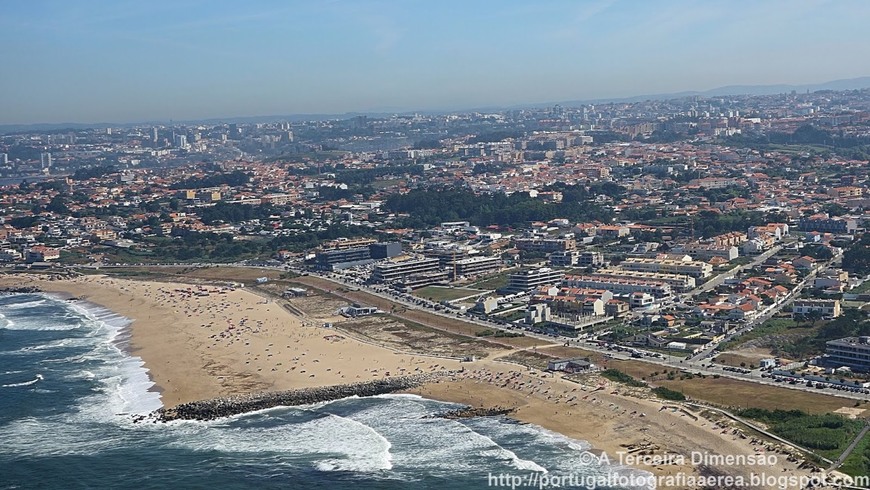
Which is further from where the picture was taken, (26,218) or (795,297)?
(26,218)

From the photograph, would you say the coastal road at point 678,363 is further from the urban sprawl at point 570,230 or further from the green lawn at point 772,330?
the green lawn at point 772,330

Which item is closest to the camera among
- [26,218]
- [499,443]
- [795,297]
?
[499,443]

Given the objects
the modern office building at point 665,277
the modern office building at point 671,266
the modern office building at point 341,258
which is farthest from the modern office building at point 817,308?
the modern office building at point 341,258

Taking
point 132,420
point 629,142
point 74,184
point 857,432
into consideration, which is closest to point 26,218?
point 74,184

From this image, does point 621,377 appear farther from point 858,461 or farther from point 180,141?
point 180,141

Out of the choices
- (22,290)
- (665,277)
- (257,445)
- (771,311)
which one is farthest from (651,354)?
(22,290)

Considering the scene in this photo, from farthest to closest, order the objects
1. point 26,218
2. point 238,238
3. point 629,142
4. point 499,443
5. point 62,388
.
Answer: point 629,142
point 26,218
point 238,238
point 62,388
point 499,443

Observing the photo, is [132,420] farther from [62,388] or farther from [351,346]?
[351,346]
